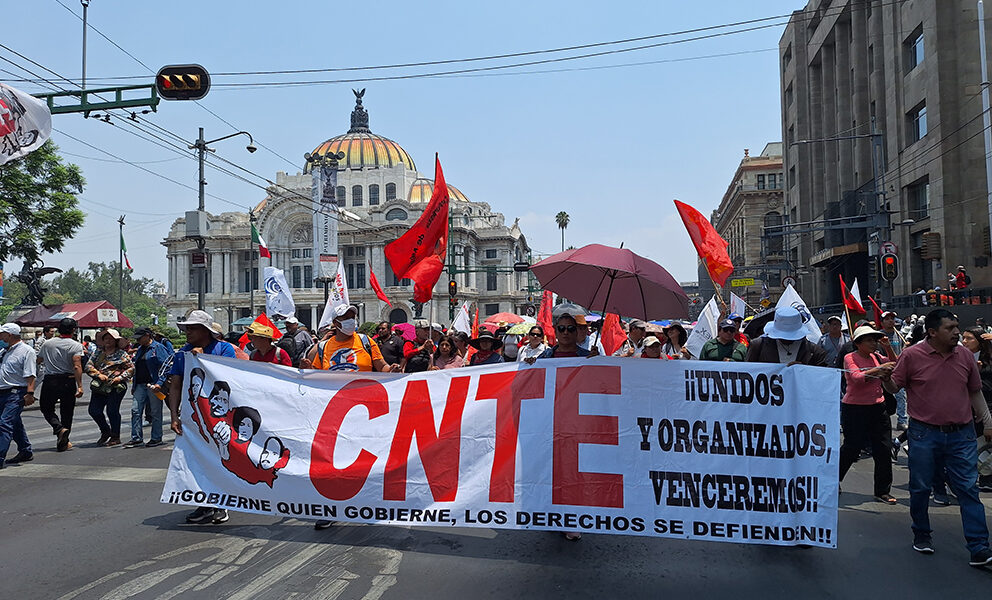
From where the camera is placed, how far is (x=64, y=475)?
8289 mm

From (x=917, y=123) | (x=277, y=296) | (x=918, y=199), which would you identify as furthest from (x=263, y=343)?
(x=917, y=123)

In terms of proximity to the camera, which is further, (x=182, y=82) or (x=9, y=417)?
(x=182, y=82)

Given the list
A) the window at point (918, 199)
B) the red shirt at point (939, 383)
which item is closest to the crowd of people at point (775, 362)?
the red shirt at point (939, 383)

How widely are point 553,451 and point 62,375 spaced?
768 cm

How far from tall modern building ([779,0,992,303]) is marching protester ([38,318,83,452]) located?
2034 centimetres

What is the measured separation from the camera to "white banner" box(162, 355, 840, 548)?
16.1 feet

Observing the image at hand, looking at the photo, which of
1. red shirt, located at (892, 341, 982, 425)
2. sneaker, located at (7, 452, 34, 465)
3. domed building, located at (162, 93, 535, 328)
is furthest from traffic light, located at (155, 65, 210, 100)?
domed building, located at (162, 93, 535, 328)

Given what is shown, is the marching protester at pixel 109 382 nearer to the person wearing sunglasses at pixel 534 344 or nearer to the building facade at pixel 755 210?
the person wearing sunglasses at pixel 534 344

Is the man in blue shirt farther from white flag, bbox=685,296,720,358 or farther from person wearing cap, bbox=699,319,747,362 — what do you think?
white flag, bbox=685,296,720,358

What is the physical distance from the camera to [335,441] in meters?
5.56

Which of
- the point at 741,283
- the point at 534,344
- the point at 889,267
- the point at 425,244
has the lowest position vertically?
the point at 534,344

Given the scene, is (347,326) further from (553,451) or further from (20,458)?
(20,458)

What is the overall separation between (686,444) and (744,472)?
41cm

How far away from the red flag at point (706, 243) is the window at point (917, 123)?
24896 mm
